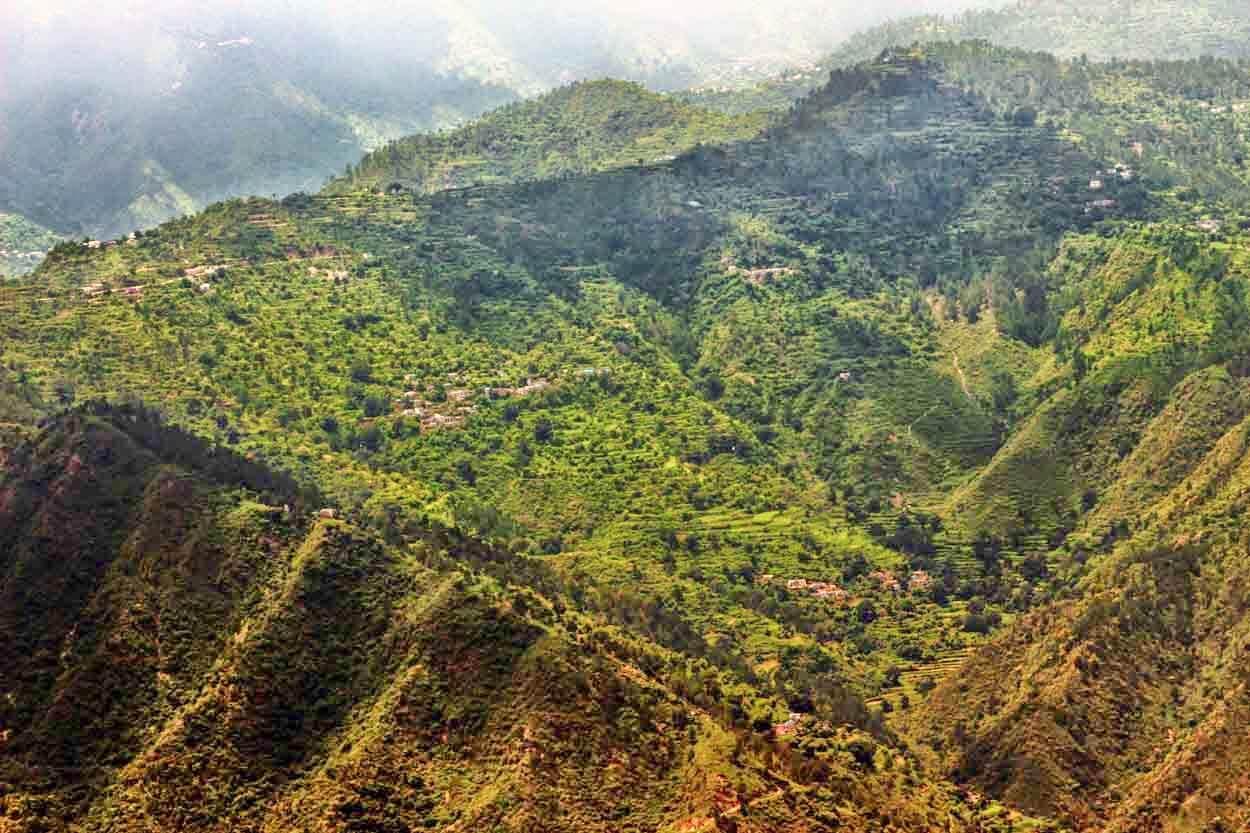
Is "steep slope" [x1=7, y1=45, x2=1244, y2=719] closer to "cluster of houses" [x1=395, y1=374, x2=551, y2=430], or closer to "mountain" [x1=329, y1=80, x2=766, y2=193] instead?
"cluster of houses" [x1=395, y1=374, x2=551, y2=430]

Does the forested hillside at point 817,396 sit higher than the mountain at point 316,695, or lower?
higher

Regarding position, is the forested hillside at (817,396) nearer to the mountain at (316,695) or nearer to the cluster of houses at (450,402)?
the cluster of houses at (450,402)

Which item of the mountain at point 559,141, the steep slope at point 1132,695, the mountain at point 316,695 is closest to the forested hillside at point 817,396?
the steep slope at point 1132,695

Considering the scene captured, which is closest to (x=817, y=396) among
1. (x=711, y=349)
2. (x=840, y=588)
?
(x=711, y=349)

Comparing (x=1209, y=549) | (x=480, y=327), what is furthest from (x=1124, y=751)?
(x=480, y=327)

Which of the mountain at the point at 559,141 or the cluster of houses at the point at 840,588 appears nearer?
the cluster of houses at the point at 840,588

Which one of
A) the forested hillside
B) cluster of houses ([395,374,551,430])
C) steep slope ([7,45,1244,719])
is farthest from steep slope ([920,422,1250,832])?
cluster of houses ([395,374,551,430])
